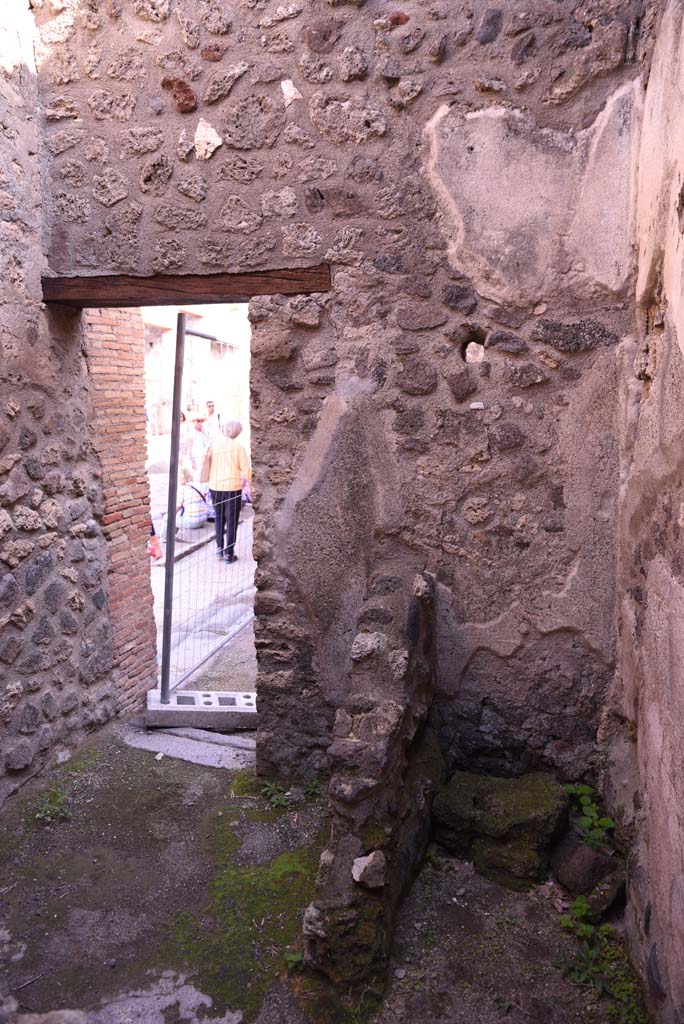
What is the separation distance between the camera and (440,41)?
303 cm

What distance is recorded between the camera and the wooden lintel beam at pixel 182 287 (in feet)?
10.9

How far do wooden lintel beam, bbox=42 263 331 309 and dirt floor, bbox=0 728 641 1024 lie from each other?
228 centimetres

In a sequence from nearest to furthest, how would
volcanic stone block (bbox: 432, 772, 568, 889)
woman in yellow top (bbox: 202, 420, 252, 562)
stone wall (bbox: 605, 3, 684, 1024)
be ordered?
1. stone wall (bbox: 605, 3, 684, 1024)
2. volcanic stone block (bbox: 432, 772, 568, 889)
3. woman in yellow top (bbox: 202, 420, 252, 562)

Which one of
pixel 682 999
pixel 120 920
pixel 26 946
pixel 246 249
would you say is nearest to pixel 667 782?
pixel 682 999

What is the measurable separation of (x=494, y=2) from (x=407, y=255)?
0.98 m

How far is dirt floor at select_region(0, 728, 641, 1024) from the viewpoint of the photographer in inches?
94.3

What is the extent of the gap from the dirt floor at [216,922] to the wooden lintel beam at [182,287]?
7.49ft

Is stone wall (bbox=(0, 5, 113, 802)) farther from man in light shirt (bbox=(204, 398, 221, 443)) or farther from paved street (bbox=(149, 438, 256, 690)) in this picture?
man in light shirt (bbox=(204, 398, 221, 443))

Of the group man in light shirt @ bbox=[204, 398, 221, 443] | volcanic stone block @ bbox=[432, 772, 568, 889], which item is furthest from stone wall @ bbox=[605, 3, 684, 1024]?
man in light shirt @ bbox=[204, 398, 221, 443]

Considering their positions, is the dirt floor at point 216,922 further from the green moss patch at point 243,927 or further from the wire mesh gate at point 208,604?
the wire mesh gate at point 208,604

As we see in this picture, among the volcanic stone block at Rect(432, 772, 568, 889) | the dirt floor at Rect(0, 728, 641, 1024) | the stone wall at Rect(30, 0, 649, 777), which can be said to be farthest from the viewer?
the stone wall at Rect(30, 0, 649, 777)

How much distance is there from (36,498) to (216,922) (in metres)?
2.04

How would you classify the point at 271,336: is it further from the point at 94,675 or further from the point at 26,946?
the point at 26,946

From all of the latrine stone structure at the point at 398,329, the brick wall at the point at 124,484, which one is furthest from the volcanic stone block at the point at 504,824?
the brick wall at the point at 124,484
